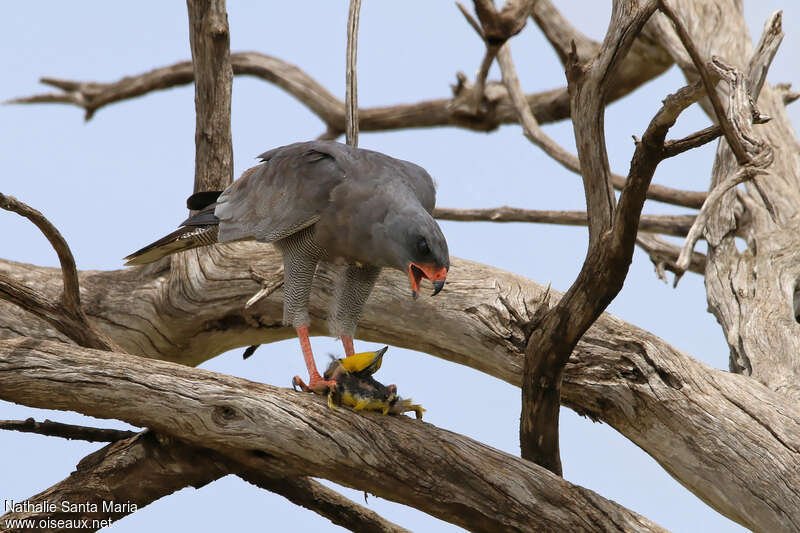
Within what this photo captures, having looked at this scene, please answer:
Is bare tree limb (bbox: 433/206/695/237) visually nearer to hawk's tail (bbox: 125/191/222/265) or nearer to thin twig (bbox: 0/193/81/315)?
hawk's tail (bbox: 125/191/222/265)

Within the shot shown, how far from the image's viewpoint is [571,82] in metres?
4.36

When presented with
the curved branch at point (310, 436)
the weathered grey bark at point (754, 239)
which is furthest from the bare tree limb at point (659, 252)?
the curved branch at point (310, 436)

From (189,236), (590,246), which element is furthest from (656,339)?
(189,236)

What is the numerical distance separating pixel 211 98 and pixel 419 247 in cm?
238

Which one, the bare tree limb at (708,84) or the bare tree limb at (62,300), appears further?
the bare tree limb at (62,300)

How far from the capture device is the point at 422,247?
4.11 meters

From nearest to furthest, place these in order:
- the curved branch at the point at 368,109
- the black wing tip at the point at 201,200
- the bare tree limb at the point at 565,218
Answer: the black wing tip at the point at 201,200 → the bare tree limb at the point at 565,218 → the curved branch at the point at 368,109

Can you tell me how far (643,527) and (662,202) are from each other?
4144 mm

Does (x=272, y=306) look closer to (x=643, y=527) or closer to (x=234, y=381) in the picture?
(x=234, y=381)

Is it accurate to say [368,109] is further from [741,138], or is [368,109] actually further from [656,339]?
[741,138]

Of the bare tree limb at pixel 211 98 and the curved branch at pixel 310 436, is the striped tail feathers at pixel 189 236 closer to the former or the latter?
the bare tree limb at pixel 211 98

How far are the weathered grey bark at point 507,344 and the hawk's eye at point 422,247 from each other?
4.41 feet

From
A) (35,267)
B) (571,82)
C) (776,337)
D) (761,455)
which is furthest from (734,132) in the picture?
(35,267)

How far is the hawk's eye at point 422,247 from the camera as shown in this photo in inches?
161
